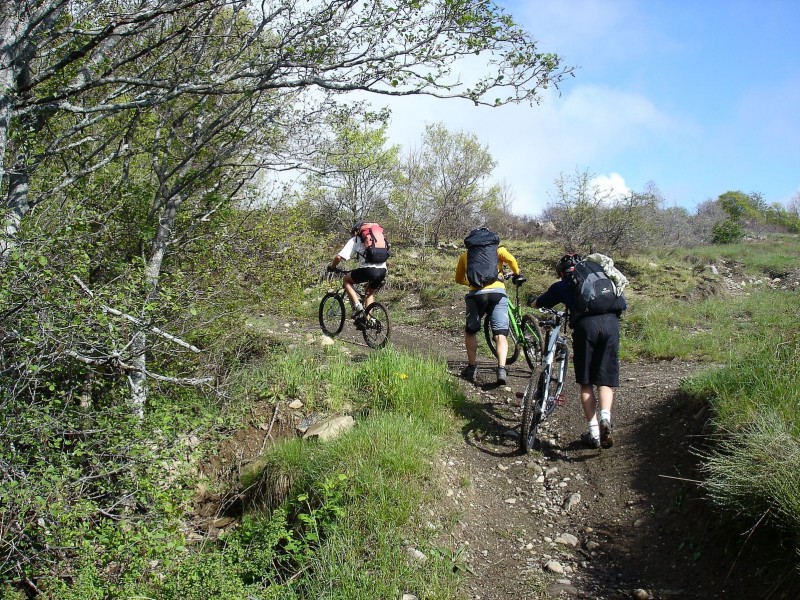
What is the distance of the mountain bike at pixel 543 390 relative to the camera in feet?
18.5

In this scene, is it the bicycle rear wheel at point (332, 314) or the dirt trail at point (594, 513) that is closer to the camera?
the dirt trail at point (594, 513)

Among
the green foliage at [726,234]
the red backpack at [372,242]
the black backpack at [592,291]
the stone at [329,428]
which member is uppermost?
the green foliage at [726,234]

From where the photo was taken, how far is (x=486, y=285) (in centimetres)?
725

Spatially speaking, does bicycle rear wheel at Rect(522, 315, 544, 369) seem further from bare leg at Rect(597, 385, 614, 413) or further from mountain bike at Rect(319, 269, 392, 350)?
bare leg at Rect(597, 385, 614, 413)

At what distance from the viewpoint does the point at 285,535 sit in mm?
4508

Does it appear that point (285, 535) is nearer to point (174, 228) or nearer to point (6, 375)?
point (6, 375)

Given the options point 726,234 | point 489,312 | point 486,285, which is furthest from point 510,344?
point 726,234

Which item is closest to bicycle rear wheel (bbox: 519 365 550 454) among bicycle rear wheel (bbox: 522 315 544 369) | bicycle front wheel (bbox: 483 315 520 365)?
bicycle front wheel (bbox: 483 315 520 365)

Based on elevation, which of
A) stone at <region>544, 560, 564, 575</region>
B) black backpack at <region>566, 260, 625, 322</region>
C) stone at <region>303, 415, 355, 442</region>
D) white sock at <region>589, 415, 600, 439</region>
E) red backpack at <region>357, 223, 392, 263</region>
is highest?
red backpack at <region>357, 223, 392, 263</region>

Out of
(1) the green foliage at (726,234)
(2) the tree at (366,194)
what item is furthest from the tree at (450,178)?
→ (1) the green foliage at (726,234)

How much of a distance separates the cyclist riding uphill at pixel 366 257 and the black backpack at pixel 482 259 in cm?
144

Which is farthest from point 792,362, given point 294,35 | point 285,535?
point 294,35

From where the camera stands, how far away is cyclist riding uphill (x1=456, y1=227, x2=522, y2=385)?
7223mm

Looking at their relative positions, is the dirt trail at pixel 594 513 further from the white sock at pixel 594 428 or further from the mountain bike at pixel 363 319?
the mountain bike at pixel 363 319
